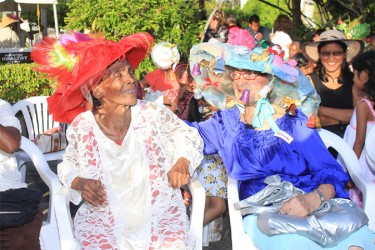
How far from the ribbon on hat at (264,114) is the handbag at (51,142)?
225 centimetres

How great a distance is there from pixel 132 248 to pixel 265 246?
677 mm

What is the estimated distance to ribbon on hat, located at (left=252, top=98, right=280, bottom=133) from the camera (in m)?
3.60

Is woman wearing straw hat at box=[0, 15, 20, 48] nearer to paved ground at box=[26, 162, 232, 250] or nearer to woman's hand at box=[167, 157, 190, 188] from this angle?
paved ground at box=[26, 162, 232, 250]

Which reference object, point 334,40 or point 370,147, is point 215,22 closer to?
point 334,40

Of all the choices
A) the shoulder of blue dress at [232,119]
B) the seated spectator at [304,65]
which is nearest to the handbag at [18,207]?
the shoulder of blue dress at [232,119]

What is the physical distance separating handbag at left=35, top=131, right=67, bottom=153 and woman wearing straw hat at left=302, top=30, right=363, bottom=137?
2.17m

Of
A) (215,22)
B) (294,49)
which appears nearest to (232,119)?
(294,49)

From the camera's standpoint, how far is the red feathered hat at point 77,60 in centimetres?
329

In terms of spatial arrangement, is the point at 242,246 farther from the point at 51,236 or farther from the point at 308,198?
the point at 51,236

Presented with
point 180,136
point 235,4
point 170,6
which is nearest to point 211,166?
point 180,136

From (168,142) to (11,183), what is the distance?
3.26 feet

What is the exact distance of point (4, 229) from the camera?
2.96 m

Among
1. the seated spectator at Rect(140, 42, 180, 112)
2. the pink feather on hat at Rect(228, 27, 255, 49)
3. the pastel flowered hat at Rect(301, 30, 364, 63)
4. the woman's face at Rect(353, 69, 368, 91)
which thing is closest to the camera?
the pink feather on hat at Rect(228, 27, 255, 49)

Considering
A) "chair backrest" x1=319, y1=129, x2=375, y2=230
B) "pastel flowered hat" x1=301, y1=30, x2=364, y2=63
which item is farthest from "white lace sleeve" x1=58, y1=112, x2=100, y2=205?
"pastel flowered hat" x1=301, y1=30, x2=364, y2=63
